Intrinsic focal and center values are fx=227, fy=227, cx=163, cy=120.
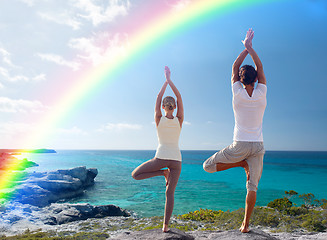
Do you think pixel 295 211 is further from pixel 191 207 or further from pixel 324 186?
pixel 324 186

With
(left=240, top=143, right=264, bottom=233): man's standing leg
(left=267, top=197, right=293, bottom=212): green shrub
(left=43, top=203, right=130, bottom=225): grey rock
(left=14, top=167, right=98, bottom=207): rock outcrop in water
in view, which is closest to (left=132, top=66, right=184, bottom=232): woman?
(left=240, top=143, right=264, bottom=233): man's standing leg

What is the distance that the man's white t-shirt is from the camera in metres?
4.63

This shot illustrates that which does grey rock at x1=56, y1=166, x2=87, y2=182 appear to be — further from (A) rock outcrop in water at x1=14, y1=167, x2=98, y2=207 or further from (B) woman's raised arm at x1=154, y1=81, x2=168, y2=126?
(B) woman's raised arm at x1=154, y1=81, x2=168, y2=126

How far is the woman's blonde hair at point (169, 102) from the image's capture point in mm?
5574

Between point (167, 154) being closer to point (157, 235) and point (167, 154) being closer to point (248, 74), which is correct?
point (157, 235)

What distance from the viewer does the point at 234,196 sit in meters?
39.7

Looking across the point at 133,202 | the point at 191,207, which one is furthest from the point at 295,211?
the point at 133,202

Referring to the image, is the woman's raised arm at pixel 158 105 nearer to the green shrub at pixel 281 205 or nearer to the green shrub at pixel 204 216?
the green shrub at pixel 204 216

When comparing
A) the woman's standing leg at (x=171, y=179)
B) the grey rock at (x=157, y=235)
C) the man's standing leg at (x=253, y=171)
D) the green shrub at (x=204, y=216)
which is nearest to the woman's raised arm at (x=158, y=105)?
the woman's standing leg at (x=171, y=179)

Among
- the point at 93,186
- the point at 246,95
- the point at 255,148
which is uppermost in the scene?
the point at 246,95

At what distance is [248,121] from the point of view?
15.2 feet

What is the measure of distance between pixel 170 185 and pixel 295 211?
13.0 m

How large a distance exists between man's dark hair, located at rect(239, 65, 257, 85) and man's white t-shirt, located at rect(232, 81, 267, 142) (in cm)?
20

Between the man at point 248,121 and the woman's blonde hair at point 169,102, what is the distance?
151cm
